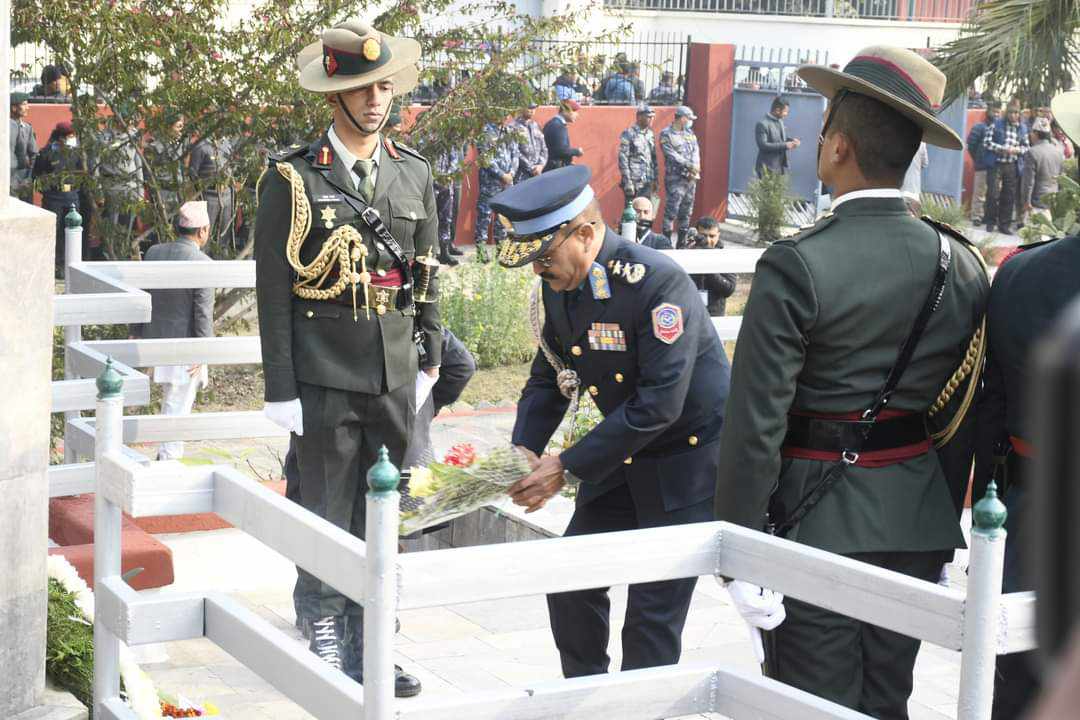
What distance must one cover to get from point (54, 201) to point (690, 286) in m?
Result: 11.8

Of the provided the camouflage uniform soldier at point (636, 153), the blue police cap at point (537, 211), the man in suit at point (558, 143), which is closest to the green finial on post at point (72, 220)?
the blue police cap at point (537, 211)

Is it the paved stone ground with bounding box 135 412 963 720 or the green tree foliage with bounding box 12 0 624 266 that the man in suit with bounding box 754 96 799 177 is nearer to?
the green tree foliage with bounding box 12 0 624 266

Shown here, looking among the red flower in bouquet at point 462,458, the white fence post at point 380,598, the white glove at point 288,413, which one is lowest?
the white glove at point 288,413

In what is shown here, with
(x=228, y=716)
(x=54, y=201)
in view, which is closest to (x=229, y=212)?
(x=54, y=201)

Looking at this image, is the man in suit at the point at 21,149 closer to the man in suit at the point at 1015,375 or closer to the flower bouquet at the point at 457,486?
the flower bouquet at the point at 457,486

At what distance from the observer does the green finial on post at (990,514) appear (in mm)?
2170

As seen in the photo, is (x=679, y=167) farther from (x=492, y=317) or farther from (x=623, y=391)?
(x=623, y=391)

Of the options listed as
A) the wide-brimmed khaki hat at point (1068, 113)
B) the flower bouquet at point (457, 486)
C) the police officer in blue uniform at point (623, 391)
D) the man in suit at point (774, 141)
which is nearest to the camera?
the wide-brimmed khaki hat at point (1068, 113)

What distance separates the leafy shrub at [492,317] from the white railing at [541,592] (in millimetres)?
9173

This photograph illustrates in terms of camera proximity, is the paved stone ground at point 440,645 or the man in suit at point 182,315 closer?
the paved stone ground at point 440,645

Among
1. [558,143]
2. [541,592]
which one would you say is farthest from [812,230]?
[558,143]

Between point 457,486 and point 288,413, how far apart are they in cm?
117

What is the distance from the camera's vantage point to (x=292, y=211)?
4.95 metres

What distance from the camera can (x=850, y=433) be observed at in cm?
319
